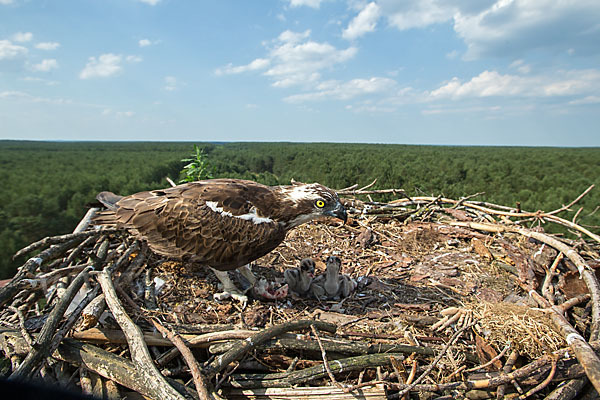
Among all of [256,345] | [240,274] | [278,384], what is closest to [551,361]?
[278,384]

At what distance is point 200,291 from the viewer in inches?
151

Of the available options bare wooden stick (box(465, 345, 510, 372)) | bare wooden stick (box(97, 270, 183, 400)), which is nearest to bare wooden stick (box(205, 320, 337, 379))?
bare wooden stick (box(97, 270, 183, 400))

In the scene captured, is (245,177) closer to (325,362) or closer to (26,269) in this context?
(26,269)

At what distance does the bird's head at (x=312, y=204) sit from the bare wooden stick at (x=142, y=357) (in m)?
2.06

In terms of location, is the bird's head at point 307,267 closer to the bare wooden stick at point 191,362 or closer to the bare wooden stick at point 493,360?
the bare wooden stick at point 191,362

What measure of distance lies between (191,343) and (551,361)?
9.11 ft

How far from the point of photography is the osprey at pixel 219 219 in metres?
3.63

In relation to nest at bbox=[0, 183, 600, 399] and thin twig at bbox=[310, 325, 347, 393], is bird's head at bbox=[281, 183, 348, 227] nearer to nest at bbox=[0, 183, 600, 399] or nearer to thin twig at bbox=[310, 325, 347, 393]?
nest at bbox=[0, 183, 600, 399]

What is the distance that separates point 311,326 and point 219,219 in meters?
1.58

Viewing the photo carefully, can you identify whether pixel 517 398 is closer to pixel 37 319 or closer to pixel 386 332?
pixel 386 332

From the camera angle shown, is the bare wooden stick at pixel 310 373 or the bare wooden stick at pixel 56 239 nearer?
the bare wooden stick at pixel 310 373

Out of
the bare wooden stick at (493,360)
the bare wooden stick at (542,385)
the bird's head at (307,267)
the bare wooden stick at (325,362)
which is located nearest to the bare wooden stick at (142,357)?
the bare wooden stick at (325,362)

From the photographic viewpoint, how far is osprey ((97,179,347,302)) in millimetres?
3627

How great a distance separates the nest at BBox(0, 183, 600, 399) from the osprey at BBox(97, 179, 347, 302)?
35 cm
